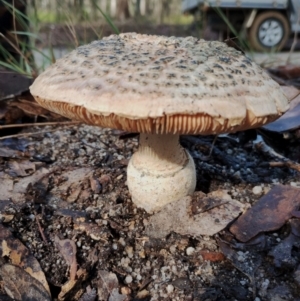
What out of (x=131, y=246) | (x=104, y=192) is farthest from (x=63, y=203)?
(x=131, y=246)

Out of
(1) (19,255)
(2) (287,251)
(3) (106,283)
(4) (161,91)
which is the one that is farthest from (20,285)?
(2) (287,251)

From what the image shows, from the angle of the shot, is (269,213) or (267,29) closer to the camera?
(269,213)

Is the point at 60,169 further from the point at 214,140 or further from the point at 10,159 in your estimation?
the point at 214,140

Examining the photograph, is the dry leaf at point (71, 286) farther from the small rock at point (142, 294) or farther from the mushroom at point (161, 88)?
the mushroom at point (161, 88)

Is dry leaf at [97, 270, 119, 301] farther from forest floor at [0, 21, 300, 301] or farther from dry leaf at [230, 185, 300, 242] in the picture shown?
dry leaf at [230, 185, 300, 242]

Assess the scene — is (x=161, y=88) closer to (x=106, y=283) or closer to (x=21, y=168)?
(x=106, y=283)
